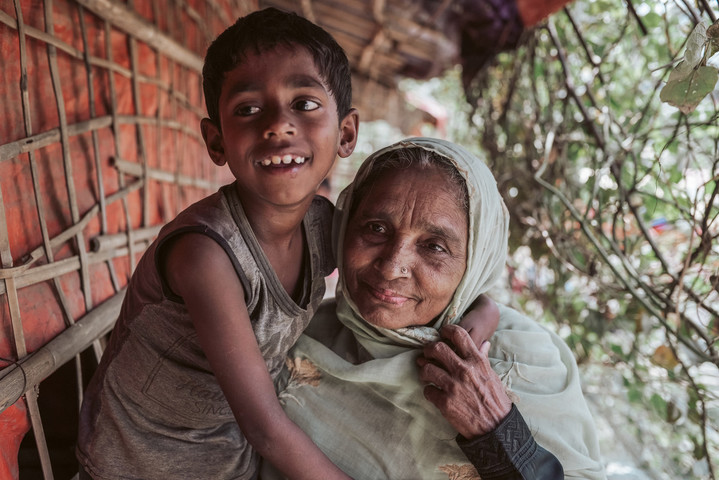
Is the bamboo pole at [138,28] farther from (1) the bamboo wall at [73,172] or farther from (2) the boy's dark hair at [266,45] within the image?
(2) the boy's dark hair at [266,45]

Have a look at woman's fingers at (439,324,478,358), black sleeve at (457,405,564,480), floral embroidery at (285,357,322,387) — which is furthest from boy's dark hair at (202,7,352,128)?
black sleeve at (457,405,564,480)

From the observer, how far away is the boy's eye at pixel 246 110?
1450mm

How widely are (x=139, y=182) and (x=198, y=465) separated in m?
1.58

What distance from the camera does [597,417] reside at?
13.7 ft

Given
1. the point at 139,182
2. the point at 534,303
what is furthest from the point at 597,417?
the point at 139,182

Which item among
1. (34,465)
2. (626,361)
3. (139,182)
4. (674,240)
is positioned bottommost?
(626,361)

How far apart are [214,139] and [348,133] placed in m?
0.46

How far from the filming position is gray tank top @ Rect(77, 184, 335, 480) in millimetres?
1489

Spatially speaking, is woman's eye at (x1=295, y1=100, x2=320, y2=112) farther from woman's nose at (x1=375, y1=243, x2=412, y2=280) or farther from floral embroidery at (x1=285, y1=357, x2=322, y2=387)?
floral embroidery at (x1=285, y1=357, x2=322, y2=387)

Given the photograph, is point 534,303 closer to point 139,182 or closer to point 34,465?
point 139,182

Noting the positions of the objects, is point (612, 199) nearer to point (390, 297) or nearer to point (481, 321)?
point (481, 321)

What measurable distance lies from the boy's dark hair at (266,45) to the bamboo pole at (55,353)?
93 cm

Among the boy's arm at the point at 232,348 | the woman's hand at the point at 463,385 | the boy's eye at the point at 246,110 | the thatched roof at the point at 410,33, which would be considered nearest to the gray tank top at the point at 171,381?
the boy's arm at the point at 232,348

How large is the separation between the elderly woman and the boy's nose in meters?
0.39
